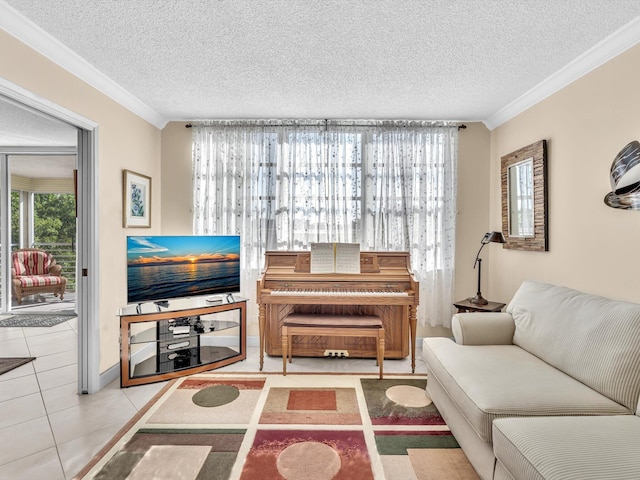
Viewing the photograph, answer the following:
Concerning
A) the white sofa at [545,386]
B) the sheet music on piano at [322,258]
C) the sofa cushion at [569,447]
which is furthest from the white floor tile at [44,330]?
the sofa cushion at [569,447]

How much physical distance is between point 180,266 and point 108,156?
1.14m

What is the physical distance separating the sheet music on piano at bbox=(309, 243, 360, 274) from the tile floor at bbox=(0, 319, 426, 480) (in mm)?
942

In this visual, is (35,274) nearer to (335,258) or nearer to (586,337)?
(335,258)

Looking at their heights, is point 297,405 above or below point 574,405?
below

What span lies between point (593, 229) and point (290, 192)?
2695mm

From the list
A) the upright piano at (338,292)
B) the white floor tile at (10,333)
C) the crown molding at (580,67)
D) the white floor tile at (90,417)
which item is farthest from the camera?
the white floor tile at (10,333)

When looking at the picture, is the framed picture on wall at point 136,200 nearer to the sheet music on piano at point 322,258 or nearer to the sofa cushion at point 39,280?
the sheet music on piano at point 322,258

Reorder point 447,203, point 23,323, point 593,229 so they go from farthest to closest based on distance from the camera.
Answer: point 23,323 → point 447,203 → point 593,229

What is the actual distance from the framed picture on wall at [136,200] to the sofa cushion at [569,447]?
3290 millimetres

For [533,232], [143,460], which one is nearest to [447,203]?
[533,232]

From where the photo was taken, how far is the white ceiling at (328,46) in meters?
1.94

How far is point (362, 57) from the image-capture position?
2449 mm

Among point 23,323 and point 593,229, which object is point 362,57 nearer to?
point 593,229

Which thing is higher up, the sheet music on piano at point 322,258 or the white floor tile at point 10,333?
the sheet music on piano at point 322,258
